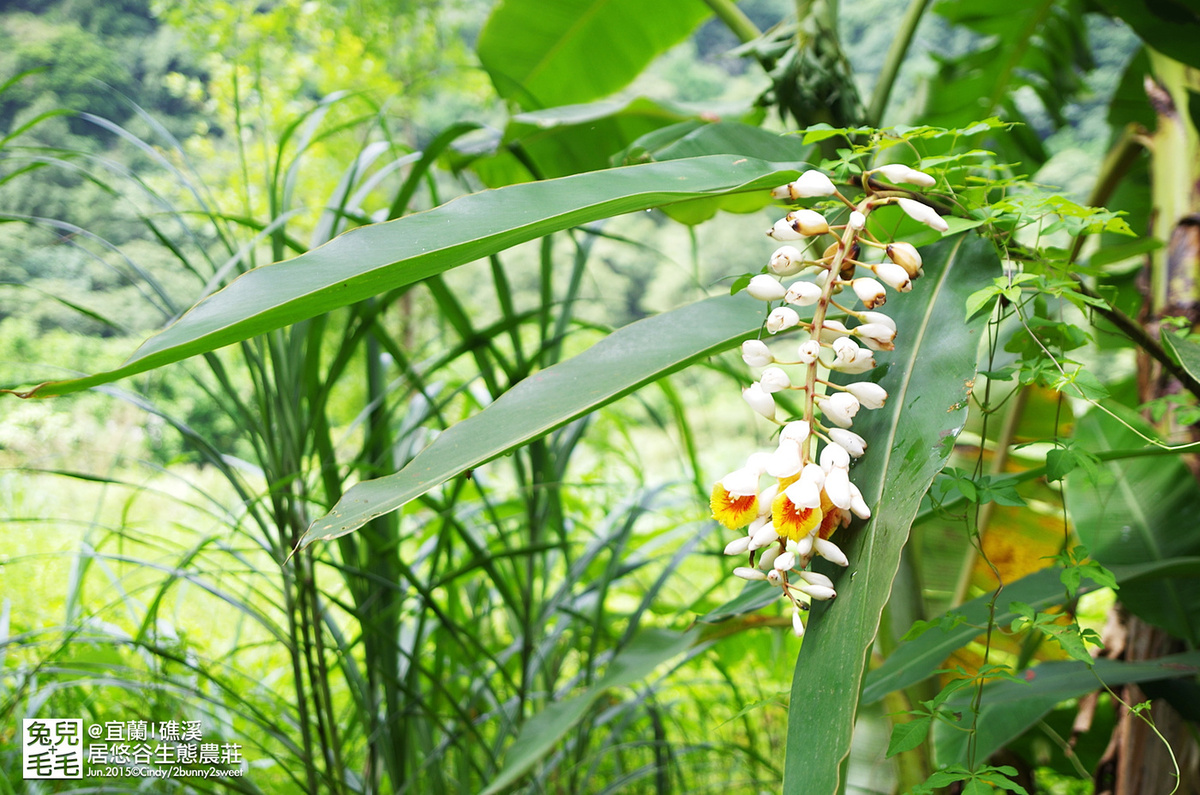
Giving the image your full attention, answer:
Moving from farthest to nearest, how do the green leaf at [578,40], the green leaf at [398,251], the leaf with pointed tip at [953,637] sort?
the green leaf at [578,40] < the leaf with pointed tip at [953,637] < the green leaf at [398,251]

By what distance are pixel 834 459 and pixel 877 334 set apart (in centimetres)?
5

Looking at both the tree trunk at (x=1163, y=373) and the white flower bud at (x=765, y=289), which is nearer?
the white flower bud at (x=765, y=289)

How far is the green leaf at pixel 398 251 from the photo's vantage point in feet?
0.73

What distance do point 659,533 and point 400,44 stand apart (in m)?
3.32

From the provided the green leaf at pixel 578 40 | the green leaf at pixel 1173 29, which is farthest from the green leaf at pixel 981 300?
the green leaf at pixel 578 40

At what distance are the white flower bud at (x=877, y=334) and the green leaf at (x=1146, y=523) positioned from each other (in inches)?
17.3

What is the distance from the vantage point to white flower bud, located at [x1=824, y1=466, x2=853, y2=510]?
0.81 ft

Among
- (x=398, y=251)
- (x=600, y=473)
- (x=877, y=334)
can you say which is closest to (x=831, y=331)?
(x=877, y=334)

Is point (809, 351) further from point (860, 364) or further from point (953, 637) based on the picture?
point (953, 637)

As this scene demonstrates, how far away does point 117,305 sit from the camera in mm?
4059

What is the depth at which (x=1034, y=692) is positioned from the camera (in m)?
0.49

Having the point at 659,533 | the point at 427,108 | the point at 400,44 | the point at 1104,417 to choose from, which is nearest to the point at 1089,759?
the point at 1104,417

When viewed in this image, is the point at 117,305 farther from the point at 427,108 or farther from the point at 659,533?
the point at 659,533

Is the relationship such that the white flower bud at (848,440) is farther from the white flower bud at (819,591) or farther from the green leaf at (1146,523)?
the green leaf at (1146,523)
